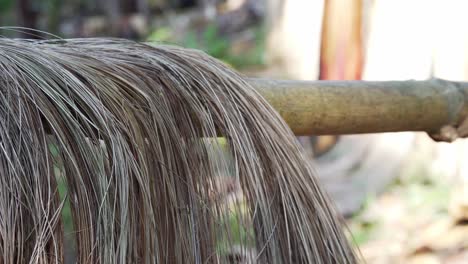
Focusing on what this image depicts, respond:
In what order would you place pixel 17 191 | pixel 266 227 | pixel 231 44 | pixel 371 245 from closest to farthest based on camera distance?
pixel 17 191, pixel 266 227, pixel 371 245, pixel 231 44

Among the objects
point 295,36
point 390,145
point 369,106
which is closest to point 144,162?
point 369,106

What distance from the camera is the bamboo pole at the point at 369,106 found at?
1043 mm

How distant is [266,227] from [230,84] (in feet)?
0.61

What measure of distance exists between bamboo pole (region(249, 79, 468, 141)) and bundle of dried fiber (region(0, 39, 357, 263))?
3.6 inches

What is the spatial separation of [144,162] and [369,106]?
399 millimetres

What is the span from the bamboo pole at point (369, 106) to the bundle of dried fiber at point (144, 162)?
9cm

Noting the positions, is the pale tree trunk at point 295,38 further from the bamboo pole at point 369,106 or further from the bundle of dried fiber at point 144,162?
the bundle of dried fiber at point 144,162

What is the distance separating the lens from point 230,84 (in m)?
0.96

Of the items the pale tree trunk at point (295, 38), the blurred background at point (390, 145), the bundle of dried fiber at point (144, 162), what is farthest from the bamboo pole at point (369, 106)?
the pale tree trunk at point (295, 38)

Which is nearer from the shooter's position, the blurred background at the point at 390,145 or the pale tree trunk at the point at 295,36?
the blurred background at the point at 390,145

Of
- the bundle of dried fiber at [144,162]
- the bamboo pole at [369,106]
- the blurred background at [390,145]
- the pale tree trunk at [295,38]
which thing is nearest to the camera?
the bundle of dried fiber at [144,162]

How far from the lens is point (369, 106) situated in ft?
3.64

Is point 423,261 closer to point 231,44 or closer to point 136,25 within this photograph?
point 231,44

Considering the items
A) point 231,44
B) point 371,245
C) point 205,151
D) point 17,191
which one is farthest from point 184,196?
point 231,44
